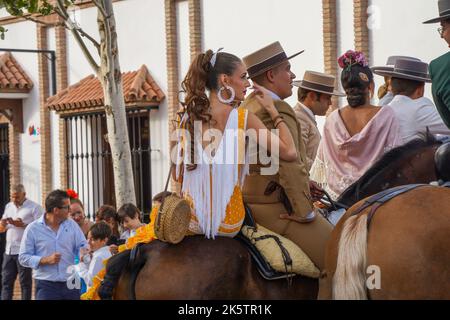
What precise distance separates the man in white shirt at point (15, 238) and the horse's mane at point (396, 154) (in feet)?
34.2

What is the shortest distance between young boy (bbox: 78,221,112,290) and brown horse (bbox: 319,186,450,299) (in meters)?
4.70

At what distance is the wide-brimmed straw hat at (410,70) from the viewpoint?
7.41 m

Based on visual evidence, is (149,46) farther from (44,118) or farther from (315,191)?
(315,191)

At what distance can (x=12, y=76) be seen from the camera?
22.3 m

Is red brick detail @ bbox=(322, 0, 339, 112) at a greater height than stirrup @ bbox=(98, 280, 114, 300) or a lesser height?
greater

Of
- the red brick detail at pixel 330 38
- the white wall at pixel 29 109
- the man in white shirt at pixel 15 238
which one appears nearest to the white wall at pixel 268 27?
the red brick detail at pixel 330 38

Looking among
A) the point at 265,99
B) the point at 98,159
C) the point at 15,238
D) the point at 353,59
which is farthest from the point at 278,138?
the point at 98,159

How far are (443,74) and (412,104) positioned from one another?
1.35 meters

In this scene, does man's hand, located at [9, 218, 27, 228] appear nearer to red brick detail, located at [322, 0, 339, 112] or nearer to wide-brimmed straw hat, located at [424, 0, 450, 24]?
red brick detail, located at [322, 0, 339, 112]

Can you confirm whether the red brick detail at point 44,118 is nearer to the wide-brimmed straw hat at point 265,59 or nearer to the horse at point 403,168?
the wide-brimmed straw hat at point 265,59

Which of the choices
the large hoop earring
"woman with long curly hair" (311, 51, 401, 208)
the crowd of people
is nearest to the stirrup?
the crowd of people

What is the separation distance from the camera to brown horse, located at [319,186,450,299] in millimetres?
5031

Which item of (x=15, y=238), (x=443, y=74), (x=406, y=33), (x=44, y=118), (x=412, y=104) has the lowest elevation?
(x=15, y=238)
